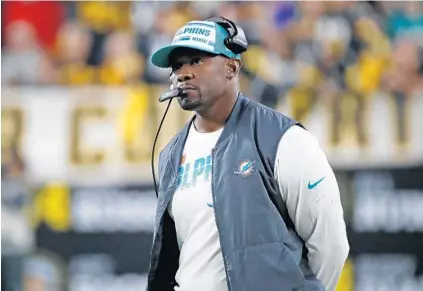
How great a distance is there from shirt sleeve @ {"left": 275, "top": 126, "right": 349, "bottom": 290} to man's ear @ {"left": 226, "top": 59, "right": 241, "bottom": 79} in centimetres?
24

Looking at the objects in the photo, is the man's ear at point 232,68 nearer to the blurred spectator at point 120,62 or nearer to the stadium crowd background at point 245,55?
the stadium crowd background at point 245,55

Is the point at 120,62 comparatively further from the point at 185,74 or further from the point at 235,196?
the point at 235,196

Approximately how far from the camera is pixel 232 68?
2.36 metres

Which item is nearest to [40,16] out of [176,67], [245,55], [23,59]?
[23,59]

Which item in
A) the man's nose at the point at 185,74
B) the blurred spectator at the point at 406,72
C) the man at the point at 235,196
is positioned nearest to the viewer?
the man at the point at 235,196

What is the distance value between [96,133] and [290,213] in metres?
3.30

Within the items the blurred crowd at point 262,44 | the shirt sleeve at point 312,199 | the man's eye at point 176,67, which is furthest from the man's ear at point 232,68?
the blurred crowd at point 262,44

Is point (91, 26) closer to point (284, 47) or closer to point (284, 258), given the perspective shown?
point (284, 47)

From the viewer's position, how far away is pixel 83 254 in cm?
537

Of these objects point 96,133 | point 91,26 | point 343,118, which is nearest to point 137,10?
point 91,26

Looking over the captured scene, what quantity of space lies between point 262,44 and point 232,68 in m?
3.08

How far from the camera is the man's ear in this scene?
2354 mm

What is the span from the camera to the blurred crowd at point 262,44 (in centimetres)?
534

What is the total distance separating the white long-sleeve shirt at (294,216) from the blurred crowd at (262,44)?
307cm
